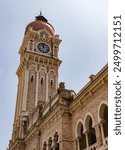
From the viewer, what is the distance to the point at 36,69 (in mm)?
36125

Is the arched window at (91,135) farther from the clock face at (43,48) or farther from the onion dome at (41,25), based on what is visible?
the onion dome at (41,25)

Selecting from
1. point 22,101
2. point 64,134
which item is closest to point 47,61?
point 22,101

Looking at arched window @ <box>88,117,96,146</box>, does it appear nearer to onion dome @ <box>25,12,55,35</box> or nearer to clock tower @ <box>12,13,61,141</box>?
clock tower @ <box>12,13,61,141</box>

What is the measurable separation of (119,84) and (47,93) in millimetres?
26290

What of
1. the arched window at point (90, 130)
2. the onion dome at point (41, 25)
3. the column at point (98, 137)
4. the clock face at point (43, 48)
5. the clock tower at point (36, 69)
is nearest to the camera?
the column at point (98, 137)

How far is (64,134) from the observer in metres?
18.6

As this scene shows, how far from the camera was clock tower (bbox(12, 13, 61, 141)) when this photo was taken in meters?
32.9

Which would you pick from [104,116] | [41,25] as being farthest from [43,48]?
[104,116]

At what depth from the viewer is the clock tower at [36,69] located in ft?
108

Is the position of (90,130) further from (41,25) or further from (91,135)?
(41,25)

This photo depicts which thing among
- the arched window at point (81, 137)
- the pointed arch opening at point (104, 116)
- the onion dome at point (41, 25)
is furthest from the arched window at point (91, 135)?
the onion dome at point (41, 25)

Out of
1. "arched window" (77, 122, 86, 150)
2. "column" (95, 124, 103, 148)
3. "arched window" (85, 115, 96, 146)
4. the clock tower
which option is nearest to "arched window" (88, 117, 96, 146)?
"arched window" (85, 115, 96, 146)

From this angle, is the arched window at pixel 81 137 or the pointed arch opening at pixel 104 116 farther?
the arched window at pixel 81 137

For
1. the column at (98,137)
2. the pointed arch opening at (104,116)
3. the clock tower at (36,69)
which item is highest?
the clock tower at (36,69)
